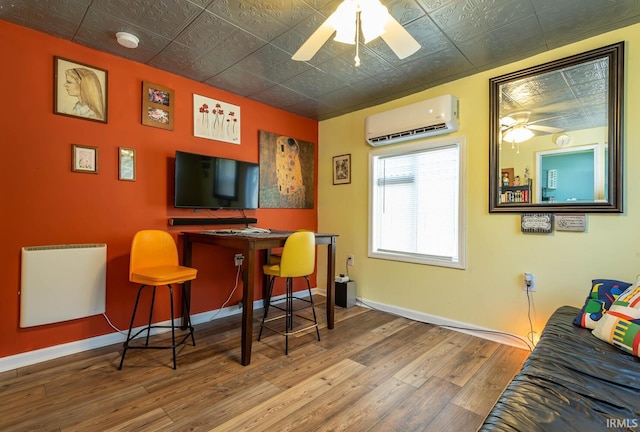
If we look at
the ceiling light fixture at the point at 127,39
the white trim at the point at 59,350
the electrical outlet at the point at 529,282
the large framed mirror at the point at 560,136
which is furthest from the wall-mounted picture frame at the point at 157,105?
the electrical outlet at the point at 529,282

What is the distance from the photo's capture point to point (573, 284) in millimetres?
2389

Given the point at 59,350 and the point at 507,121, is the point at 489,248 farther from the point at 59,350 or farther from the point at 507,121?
the point at 59,350

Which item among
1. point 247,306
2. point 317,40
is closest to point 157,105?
point 317,40

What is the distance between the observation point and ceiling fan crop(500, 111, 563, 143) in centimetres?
254

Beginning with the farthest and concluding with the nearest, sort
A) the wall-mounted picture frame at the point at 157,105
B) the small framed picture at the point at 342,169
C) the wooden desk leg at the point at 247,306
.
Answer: the small framed picture at the point at 342,169 < the wall-mounted picture frame at the point at 157,105 < the wooden desk leg at the point at 247,306

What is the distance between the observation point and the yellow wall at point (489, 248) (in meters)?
2.17

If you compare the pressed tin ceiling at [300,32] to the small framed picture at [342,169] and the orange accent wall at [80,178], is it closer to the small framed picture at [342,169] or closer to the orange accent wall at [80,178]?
the orange accent wall at [80,178]

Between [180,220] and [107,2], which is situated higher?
[107,2]

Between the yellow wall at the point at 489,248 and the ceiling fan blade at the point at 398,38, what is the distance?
1.39 metres

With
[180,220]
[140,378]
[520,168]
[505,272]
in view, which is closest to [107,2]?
[180,220]

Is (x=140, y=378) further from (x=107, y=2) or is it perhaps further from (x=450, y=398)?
(x=107, y=2)

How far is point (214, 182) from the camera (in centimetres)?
307

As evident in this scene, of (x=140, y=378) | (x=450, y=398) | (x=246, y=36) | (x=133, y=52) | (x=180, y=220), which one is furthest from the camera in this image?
(x=180, y=220)

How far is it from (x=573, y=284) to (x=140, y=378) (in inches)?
127
